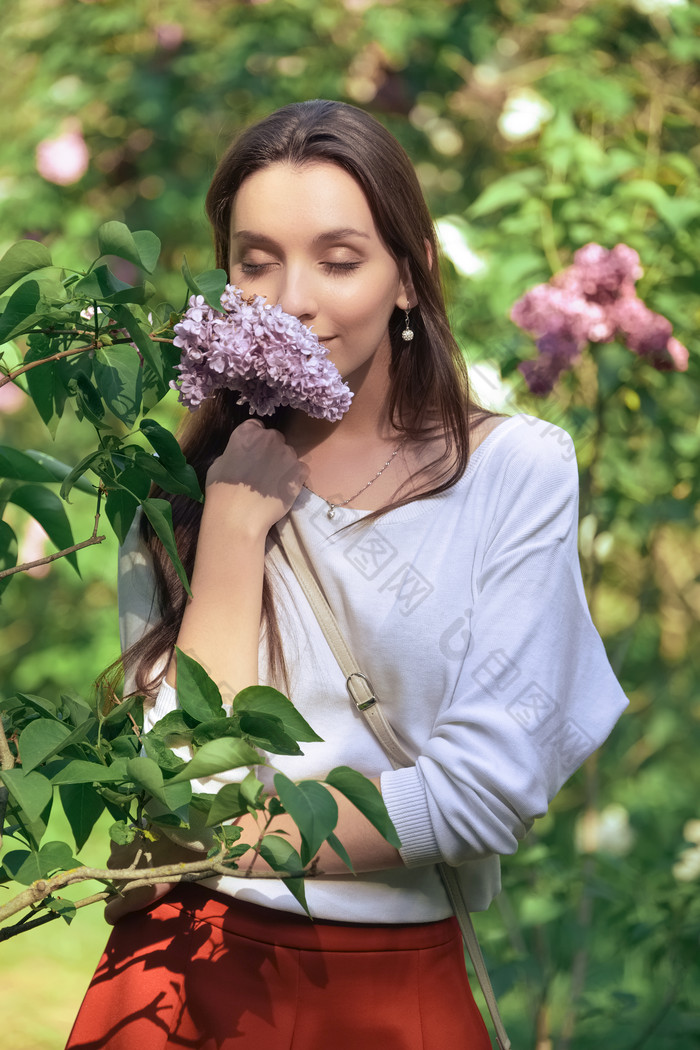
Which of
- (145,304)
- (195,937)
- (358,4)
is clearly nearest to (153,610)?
(195,937)

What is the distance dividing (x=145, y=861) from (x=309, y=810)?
47 centimetres

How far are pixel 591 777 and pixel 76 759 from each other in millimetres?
1716

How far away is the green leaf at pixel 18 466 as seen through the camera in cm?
99

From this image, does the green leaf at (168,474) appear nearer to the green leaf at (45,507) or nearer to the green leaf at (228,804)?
the green leaf at (45,507)

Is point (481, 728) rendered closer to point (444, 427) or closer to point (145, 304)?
point (444, 427)

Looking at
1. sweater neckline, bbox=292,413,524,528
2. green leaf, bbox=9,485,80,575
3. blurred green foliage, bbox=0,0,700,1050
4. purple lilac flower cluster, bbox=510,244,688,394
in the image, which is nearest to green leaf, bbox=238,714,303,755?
green leaf, bbox=9,485,80,575

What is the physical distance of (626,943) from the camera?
7.55 ft

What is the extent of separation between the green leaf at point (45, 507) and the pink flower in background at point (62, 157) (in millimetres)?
2830

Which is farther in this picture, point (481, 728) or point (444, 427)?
point (444, 427)

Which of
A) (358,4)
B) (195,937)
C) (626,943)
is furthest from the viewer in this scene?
(358,4)

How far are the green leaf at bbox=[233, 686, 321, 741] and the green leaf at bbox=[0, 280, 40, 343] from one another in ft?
1.12

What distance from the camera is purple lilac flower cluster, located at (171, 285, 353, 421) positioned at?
1008 mm

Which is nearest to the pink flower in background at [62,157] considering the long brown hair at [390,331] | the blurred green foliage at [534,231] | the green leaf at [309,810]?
the blurred green foliage at [534,231]

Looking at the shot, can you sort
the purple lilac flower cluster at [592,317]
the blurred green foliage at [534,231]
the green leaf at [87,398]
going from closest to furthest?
the green leaf at [87,398]
the purple lilac flower cluster at [592,317]
the blurred green foliage at [534,231]
